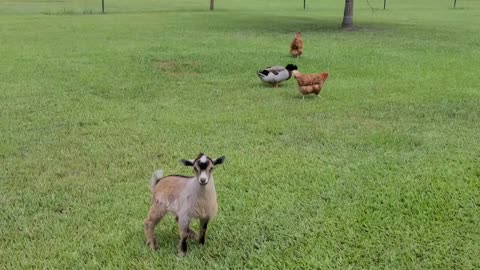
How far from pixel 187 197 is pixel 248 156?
2045 millimetres

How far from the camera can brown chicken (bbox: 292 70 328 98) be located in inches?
273

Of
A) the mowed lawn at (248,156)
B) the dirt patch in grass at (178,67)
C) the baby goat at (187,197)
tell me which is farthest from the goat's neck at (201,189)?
the dirt patch in grass at (178,67)

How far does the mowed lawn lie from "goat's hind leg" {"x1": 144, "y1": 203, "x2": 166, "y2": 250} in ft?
0.18

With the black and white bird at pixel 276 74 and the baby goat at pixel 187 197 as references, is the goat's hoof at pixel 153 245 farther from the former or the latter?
the black and white bird at pixel 276 74

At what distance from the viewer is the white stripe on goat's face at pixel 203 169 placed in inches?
106

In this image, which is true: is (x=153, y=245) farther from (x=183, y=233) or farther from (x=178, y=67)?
(x=178, y=67)

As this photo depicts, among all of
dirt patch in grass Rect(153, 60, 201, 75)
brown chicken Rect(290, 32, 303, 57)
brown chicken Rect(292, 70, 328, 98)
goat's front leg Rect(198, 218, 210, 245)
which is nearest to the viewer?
goat's front leg Rect(198, 218, 210, 245)

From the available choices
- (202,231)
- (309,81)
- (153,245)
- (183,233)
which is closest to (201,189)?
(183,233)

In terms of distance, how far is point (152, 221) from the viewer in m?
3.10

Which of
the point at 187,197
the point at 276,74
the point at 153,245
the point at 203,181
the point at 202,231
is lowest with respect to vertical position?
the point at 153,245

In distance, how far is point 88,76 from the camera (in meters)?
8.76

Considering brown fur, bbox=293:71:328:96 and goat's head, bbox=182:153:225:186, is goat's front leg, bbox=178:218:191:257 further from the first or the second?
brown fur, bbox=293:71:328:96

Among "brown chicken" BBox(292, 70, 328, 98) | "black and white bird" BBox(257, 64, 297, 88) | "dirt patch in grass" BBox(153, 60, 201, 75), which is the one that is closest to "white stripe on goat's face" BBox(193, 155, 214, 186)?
"brown chicken" BBox(292, 70, 328, 98)

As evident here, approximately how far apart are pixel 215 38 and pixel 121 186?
9578 millimetres
